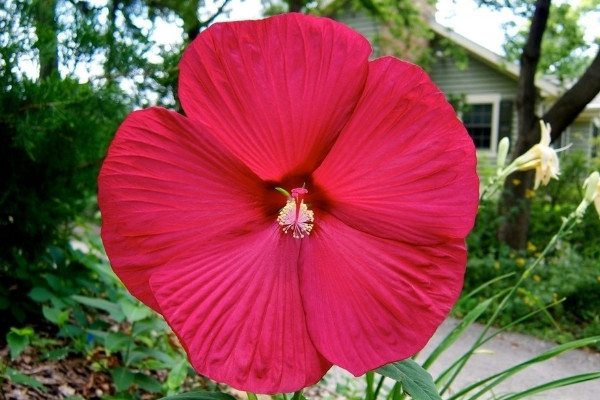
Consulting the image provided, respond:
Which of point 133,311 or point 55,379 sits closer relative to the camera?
point 133,311

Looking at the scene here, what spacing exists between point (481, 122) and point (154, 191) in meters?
13.8

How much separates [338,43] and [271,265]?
0.77 feet

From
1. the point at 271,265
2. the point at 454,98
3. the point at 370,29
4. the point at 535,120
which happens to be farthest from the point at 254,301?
the point at 370,29

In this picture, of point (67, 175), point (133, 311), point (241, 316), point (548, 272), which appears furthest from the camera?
point (548, 272)

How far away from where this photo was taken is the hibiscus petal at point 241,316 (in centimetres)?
54

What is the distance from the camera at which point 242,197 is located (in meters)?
0.63

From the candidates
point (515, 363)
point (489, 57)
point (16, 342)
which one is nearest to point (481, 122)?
point (489, 57)

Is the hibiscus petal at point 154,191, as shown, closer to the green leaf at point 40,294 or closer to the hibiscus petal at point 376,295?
the hibiscus petal at point 376,295

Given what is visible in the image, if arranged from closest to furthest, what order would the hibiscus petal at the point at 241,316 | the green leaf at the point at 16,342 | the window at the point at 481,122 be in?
the hibiscus petal at the point at 241,316 → the green leaf at the point at 16,342 → the window at the point at 481,122

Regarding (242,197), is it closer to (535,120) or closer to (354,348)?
(354,348)

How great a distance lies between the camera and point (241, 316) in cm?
56

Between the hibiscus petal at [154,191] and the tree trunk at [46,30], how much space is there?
118cm

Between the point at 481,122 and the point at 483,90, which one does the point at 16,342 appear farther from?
the point at 483,90

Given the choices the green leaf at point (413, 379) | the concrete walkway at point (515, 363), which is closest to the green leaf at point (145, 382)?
the green leaf at point (413, 379)
